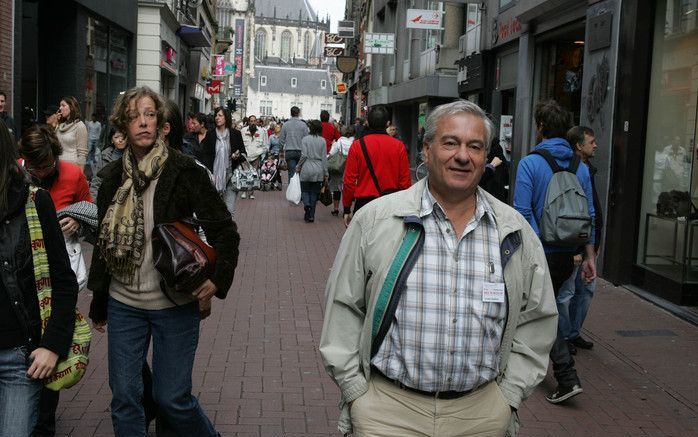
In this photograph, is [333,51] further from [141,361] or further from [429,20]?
[141,361]

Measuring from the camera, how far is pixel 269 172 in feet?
77.8

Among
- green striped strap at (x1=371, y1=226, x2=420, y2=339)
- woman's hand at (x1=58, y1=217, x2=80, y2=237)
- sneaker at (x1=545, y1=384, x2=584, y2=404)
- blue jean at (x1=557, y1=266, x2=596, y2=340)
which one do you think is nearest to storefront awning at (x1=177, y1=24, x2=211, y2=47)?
blue jean at (x1=557, y1=266, x2=596, y2=340)

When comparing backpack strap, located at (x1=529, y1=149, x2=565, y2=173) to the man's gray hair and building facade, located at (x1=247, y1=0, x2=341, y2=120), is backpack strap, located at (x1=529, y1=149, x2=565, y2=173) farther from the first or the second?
building facade, located at (x1=247, y1=0, x2=341, y2=120)

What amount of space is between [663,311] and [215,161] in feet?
18.3

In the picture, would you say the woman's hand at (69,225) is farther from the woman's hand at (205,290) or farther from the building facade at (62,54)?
the building facade at (62,54)

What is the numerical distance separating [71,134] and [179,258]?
8.25 m

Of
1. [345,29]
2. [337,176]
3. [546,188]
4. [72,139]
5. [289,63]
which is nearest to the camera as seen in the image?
[546,188]

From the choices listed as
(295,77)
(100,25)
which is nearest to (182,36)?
(100,25)

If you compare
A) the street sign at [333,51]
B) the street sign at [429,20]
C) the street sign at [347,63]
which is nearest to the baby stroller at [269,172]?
the street sign at [429,20]

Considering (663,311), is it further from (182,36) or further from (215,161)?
(182,36)

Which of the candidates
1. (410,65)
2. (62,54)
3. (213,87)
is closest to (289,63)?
(213,87)

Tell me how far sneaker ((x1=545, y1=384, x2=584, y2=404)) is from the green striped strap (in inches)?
125

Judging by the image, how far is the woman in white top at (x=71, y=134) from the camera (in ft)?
36.4

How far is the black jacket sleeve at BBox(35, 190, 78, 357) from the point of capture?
10.7 feet
